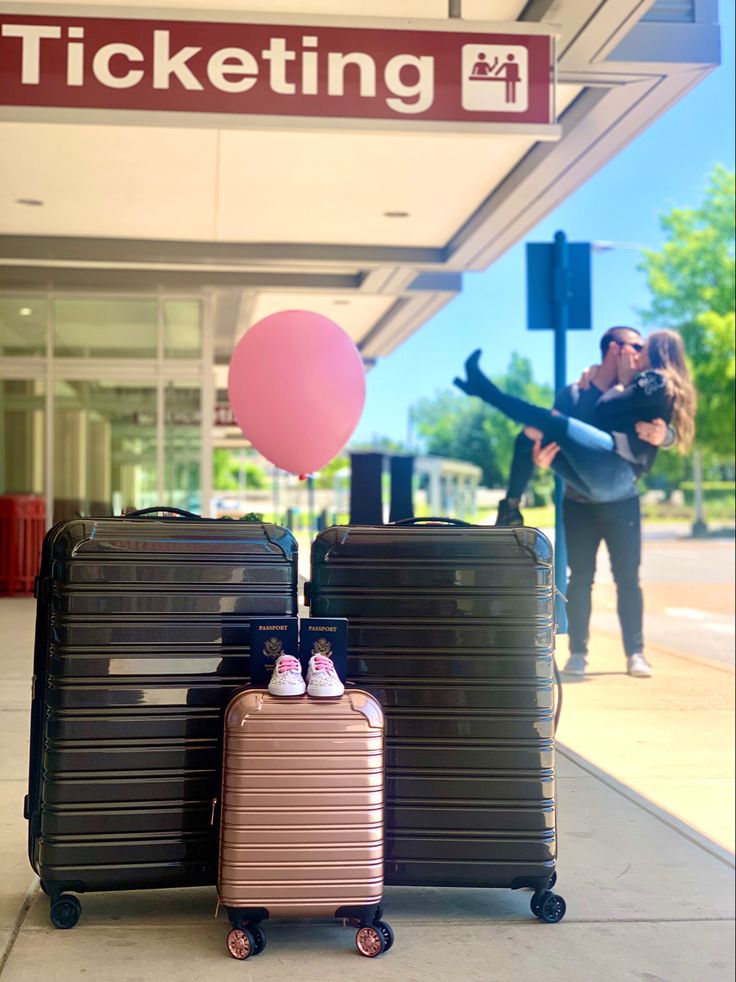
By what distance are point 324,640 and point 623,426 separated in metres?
6.06

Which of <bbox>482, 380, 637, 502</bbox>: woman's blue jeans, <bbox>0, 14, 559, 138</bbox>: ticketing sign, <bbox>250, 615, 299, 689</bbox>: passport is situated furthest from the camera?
<bbox>482, 380, 637, 502</bbox>: woman's blue jeans

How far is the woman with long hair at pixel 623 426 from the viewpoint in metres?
8.14

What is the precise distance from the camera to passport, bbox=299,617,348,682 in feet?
9.13

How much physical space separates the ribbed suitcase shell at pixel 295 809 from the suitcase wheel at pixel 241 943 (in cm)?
4

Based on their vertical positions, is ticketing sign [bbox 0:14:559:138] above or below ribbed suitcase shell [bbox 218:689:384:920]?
above

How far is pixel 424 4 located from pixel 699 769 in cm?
426

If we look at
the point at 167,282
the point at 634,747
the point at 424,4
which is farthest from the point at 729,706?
the point at 167,282

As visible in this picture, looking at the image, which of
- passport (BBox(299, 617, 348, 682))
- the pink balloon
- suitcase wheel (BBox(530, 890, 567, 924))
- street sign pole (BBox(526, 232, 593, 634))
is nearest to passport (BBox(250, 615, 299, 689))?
passport (BBox(299, 617, 348, 682))

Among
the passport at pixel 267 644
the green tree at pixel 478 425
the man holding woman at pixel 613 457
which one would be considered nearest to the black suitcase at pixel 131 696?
the passport at pixel 267 644

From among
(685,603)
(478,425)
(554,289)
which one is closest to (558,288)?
(554,289)

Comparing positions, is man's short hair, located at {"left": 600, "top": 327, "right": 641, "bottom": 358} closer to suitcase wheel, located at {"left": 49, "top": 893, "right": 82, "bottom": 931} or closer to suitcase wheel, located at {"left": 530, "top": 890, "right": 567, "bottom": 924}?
suitcase wheel, located at {"left": 530, "top": 890, "right": 567, "bottom": 924}

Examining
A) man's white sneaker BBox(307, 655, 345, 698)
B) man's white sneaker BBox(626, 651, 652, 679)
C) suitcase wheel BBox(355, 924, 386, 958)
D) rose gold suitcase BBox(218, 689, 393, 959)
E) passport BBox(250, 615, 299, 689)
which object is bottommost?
man's white sneaker BBox(626, 651, 652, 679)

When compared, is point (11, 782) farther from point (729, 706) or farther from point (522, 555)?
point (729, 706)

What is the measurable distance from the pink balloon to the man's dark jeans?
3.31 m
